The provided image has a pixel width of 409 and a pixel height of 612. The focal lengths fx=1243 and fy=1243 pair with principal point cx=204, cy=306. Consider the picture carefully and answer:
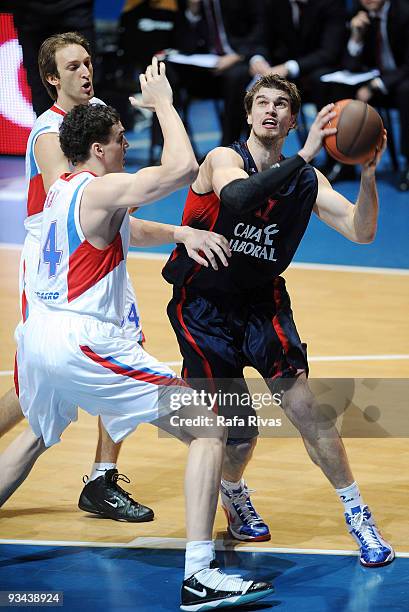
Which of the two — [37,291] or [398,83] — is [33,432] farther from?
[398,83]

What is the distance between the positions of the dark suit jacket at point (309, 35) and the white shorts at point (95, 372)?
29.0 ft

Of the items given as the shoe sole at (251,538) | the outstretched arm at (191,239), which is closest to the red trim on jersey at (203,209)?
the outstretched arm at (191,239)

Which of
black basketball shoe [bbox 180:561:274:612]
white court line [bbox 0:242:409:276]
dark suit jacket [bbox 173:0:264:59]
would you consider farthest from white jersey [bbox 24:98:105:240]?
dark suit jacket [bbox 173:0:264:59]

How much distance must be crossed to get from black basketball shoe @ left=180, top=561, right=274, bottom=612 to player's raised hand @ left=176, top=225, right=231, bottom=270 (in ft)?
3.89

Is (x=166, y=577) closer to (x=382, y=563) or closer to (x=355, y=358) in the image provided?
(x=382, y=563)

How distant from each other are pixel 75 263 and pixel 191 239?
47 cm

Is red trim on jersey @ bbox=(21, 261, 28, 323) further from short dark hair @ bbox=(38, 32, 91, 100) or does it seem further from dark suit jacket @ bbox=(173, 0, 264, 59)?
dark suit jacket @ bbox=(173, 0, 264, 59)

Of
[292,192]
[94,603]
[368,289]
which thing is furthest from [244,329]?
[368,289]

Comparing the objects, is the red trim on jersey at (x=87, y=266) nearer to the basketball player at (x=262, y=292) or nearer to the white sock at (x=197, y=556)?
the basketball player at (x=262, y=292)

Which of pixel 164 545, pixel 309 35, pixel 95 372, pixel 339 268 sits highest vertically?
pixel 309 35

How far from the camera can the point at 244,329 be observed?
5410 mm

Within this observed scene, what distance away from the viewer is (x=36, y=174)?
580cm

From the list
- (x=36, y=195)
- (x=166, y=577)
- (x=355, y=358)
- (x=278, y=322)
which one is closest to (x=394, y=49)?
(x=355, y=358)

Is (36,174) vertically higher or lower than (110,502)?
higher
